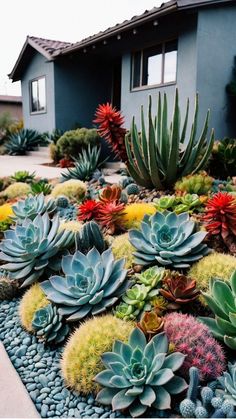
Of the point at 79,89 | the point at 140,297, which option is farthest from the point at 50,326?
the point at 79,89

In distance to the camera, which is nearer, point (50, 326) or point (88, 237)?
point (50, 326)

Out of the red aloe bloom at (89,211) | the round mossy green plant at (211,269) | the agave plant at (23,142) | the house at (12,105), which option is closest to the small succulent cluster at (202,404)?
the round mossy green plant at (211,269)

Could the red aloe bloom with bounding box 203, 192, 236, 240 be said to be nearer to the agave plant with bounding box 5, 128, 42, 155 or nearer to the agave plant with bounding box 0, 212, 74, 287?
the agave plant with bounding box 0, 212, 74, 287

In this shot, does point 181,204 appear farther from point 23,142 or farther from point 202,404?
point 23,142

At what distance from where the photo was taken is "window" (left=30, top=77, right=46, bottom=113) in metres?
16.6

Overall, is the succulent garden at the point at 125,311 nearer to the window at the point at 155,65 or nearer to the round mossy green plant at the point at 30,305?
the round mossy green plant at the point at 30,305

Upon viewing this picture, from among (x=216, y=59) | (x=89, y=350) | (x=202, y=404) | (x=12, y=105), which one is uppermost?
(x=216, y=59)

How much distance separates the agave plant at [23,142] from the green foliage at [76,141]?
5.08 metres

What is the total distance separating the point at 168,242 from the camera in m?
3.03

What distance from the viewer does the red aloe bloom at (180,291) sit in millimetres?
2570

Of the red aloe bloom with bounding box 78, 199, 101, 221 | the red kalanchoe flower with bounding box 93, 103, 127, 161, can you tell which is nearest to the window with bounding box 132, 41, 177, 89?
the red kalanchoe flower with bounding box 93, 103, 127, 161

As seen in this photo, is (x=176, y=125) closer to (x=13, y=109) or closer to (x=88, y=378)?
(x=88, y=378)

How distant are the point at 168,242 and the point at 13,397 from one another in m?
1.60

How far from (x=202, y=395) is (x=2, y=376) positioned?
126 cm
